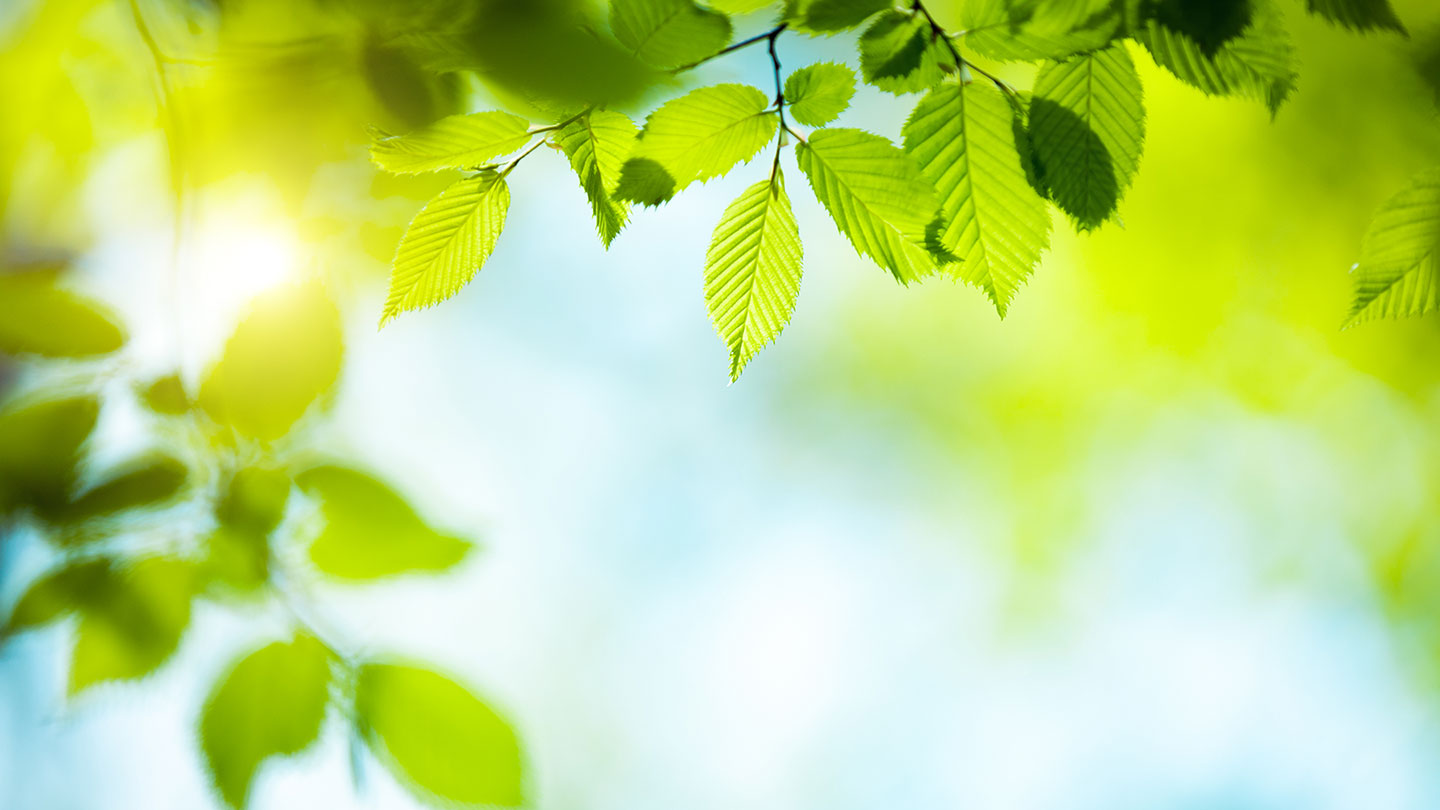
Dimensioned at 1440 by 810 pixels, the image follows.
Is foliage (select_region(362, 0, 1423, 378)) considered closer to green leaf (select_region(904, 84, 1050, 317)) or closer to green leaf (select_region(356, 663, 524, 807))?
green leaf (select_region(904, 84, 1050, 317))

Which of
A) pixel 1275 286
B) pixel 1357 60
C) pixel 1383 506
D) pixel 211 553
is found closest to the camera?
pixel 211 553

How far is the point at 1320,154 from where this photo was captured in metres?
1.52

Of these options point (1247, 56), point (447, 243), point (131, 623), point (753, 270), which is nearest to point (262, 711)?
point (131, 623)

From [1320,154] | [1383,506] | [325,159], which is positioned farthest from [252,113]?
[1383,506]

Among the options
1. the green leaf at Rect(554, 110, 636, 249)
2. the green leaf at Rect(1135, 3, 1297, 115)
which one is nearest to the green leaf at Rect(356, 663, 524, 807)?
the green leaf at Rect(554, 110, 636, 249)

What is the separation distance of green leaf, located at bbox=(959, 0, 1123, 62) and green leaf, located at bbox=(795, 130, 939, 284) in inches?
3.0

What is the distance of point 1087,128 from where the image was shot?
13.7 inches

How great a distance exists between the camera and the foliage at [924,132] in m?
0.32

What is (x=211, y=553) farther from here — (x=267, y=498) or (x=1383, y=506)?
(x=1383, y=506)

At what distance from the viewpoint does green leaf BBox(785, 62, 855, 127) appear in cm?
36

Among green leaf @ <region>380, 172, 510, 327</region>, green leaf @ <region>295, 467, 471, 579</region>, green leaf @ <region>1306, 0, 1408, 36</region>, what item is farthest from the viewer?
green leaf @ <region>295, 467, 471, 579</region>

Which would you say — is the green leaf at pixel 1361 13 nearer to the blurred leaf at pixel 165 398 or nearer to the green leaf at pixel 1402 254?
the green leaf at pixel 1402 254

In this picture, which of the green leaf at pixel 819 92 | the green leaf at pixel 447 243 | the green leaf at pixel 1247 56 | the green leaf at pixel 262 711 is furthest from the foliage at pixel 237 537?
the green leaf at pixel 1247 56

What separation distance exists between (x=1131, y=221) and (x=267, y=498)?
177 cm
